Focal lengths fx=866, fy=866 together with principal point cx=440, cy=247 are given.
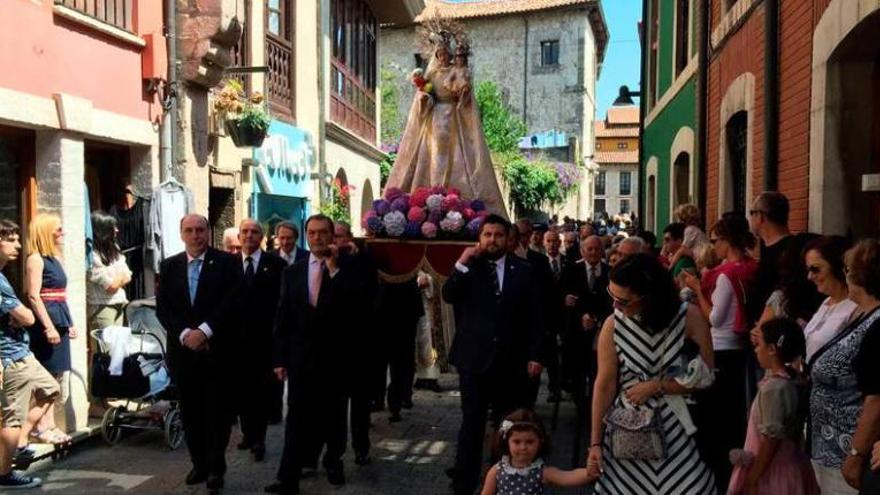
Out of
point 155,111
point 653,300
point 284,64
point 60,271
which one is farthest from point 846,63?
point 284,64

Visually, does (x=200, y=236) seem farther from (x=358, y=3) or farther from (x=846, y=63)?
(x=358, y=3)

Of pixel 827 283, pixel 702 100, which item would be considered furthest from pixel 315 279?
pixel 702 100

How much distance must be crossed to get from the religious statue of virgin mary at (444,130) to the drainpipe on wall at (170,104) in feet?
8.14

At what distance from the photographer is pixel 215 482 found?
5727mm

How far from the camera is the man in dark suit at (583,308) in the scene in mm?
7570

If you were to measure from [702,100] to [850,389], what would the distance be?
8433mm

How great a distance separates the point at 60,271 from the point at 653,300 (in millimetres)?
4904

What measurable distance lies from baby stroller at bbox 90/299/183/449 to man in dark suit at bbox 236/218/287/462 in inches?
24.6

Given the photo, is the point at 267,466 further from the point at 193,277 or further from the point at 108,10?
the point at 108,10

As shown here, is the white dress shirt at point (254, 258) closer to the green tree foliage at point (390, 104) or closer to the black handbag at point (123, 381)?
the black handbag at point (123, 381)

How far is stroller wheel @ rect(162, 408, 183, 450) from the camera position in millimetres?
6934

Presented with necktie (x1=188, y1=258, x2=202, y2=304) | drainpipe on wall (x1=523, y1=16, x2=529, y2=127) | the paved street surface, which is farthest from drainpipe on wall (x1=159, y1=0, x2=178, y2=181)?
drainpipe on wall (x1=523, y1=16, x2=529, y2=127)

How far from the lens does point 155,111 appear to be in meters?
9.20

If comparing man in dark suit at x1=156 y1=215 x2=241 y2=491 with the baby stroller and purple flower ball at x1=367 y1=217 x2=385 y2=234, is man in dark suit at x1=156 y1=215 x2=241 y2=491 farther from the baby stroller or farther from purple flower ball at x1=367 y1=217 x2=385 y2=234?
purple flower ball at x1=367 y1=217 x2=385 y2=234
